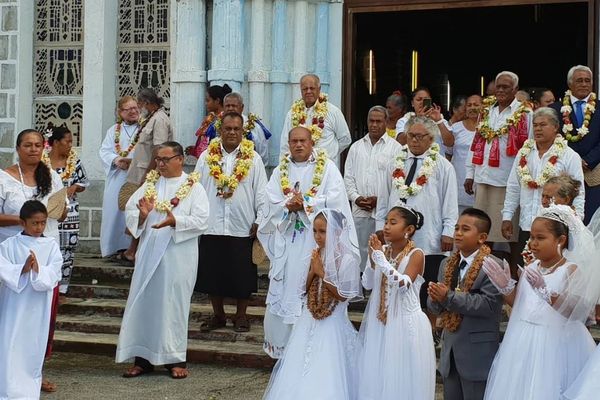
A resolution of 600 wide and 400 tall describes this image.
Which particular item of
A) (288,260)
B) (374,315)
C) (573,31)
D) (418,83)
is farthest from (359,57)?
(374,315)

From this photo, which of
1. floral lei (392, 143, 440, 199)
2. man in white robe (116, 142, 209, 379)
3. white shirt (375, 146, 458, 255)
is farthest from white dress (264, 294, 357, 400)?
floral lei (392, 143, 440, 199)

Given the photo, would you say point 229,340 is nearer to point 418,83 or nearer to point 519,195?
point 519,195

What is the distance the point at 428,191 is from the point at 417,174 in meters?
0.18

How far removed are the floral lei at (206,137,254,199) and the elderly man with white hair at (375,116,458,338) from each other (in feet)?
4.55

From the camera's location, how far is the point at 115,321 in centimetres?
1054

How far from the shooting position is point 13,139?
13531mm

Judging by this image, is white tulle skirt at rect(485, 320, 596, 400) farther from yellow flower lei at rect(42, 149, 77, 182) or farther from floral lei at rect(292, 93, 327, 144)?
yellow flower lei at rect(42, 149, 77, 182)

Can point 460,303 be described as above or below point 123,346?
above

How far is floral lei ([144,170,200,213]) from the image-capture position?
353 inches

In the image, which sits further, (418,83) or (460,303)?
(418,83)

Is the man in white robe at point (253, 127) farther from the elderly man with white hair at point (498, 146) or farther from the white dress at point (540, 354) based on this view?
the white dress at point (540, 354)

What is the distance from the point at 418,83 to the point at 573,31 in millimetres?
2698

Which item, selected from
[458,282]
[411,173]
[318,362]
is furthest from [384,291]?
[411,173]

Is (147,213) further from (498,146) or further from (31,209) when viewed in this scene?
(498,146)
